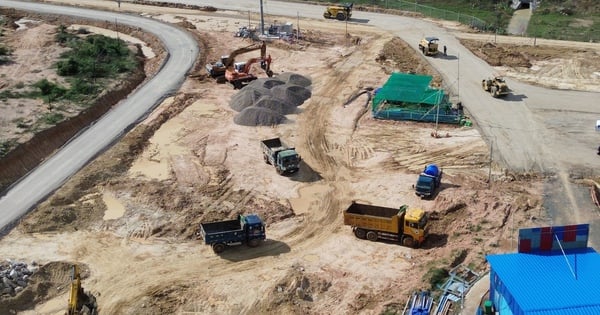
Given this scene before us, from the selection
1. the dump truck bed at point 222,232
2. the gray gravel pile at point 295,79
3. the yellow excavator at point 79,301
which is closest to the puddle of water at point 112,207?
the dump truck bed at point 222,232

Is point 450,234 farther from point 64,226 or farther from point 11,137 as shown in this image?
point 11,137

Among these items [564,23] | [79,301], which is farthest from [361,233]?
[564,23]

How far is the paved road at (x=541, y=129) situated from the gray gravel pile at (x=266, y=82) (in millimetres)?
14938

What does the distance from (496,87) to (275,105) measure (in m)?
18.0

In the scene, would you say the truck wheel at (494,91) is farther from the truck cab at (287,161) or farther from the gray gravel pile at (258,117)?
the truck cab at (287,161)

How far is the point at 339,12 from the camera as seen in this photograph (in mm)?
78625

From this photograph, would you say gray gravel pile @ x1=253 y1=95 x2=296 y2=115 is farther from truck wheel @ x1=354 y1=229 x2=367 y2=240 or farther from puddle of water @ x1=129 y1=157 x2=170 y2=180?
truck wheel @ x1=354 y1=229 x2=367 y2=240

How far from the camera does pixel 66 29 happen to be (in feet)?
251

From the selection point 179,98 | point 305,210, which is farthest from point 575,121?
point 179,98

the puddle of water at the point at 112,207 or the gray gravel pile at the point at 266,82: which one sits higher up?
the gray gravel pile at the point at 266,82

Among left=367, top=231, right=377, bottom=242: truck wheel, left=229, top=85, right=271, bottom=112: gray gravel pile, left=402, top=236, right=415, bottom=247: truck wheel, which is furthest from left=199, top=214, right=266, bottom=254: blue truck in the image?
left=229, top=85, right=271, bottom=112: gray gravel pile

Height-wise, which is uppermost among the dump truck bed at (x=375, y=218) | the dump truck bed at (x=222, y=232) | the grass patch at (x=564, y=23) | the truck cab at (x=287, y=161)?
the grass patch at (x=564, y=23)

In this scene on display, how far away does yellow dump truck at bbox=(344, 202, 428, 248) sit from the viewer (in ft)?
110

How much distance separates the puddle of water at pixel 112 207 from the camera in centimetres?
3806
